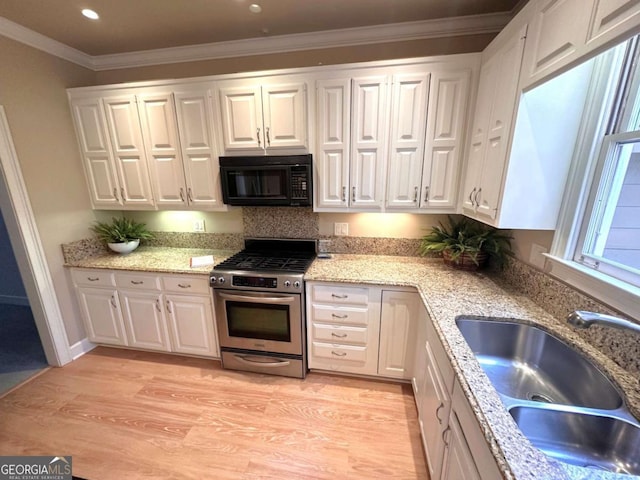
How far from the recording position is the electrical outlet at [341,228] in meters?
2.41

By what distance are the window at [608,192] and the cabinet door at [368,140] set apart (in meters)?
1.09

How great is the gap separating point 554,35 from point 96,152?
332cm

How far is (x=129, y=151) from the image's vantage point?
230 centimetres

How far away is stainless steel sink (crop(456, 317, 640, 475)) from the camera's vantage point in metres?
0.81

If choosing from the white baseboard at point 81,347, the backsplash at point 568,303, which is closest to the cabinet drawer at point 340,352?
the backsplash at point 568,303

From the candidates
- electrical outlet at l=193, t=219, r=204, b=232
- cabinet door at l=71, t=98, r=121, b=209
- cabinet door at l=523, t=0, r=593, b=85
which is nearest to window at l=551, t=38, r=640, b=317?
cabinet door at l=523, t=0, r=593, b=85

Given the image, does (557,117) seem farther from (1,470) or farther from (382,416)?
(1,470)

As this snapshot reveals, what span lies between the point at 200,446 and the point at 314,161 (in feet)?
7.00

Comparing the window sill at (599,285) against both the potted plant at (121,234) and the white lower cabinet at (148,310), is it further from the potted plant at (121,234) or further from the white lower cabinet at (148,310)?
the potted plant at (121,234)

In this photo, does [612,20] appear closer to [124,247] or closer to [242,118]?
[242,118]

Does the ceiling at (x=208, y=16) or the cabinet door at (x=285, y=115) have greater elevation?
the ceiling at (x=208, y=16)

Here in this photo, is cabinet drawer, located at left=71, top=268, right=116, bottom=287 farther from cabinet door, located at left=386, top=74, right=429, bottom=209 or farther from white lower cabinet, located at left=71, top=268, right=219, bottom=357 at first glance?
cabinet door, located at left=386, top=74, right=429, bottom=209

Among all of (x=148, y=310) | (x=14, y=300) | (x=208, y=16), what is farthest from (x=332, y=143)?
(x=14, y=300)

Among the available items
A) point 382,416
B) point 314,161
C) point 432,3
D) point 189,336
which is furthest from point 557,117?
point 189,336
